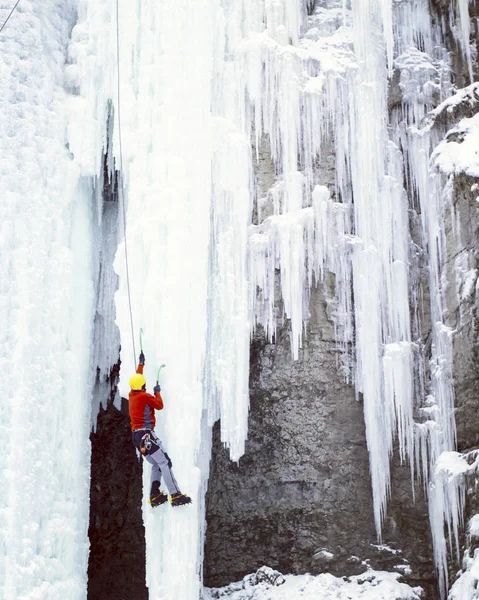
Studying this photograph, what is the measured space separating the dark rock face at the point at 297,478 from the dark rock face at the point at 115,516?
115 centimetres

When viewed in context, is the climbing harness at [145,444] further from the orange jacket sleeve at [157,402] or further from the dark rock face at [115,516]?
the dark rock face at [115,516]

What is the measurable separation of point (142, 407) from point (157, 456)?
441 mm

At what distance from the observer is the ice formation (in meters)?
7.25

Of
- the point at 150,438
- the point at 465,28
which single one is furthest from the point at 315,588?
the point at 465,28

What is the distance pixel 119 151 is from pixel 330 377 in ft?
11.5

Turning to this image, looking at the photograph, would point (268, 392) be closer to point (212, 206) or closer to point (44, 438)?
point (212, 206)

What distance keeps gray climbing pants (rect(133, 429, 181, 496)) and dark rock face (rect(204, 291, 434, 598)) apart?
2.40 meters

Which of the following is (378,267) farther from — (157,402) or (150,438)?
(150,438)

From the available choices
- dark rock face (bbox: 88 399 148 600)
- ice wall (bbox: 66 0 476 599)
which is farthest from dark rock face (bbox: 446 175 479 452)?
dark rock face (bbox: 88 399 148 600)

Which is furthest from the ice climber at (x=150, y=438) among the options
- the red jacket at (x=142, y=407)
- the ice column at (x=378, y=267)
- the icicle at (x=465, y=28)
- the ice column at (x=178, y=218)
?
the icicle at (x=465, y=28)

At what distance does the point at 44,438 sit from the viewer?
23.6 feet

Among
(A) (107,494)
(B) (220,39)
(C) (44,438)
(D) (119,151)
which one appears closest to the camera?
(C) (44,438)

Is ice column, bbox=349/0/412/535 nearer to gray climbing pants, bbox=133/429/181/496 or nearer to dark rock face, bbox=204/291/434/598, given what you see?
dark rock face, bbox=204/291/434/598

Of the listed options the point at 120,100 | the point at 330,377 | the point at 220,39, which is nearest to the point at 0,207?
the point at 120,100
